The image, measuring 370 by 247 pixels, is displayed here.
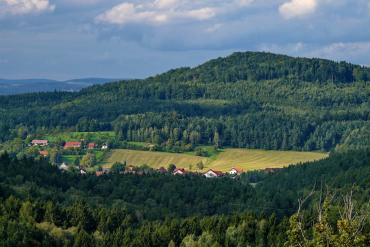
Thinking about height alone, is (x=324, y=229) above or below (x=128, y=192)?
above

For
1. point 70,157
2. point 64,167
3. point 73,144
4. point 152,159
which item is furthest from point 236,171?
point 73,144

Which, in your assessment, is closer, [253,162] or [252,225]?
[252,225]

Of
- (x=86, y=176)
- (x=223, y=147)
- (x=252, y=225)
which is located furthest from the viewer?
(x=223, y=147)

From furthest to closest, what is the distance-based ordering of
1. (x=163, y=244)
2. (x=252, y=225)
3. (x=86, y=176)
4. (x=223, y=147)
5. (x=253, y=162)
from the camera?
(x=223, y=147) < (x=253, y=162) < (x=86, y=176) < (x=252, y=225) < (x=163, y=244)

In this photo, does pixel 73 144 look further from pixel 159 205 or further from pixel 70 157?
pixel 159 205

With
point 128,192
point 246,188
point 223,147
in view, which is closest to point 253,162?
point 223,147

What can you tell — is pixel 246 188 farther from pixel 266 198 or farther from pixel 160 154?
pixel 160 154

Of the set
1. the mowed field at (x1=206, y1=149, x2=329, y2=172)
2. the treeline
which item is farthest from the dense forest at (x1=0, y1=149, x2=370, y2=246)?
the mowed field at (x1=206, y1=149, x2=329, y2=172)

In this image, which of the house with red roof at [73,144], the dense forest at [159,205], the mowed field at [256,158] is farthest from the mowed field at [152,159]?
the dense forest at [159,205]

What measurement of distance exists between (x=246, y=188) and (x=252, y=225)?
44.0 meters

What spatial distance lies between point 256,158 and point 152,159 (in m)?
34.6

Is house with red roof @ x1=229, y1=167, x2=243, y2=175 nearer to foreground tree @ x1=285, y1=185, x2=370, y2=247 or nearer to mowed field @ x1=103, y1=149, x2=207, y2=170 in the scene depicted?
mowed field @ x1=103, y1=149, x2=207, y2=170

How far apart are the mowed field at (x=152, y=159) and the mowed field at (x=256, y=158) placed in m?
7.68

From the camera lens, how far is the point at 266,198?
4008 inches
